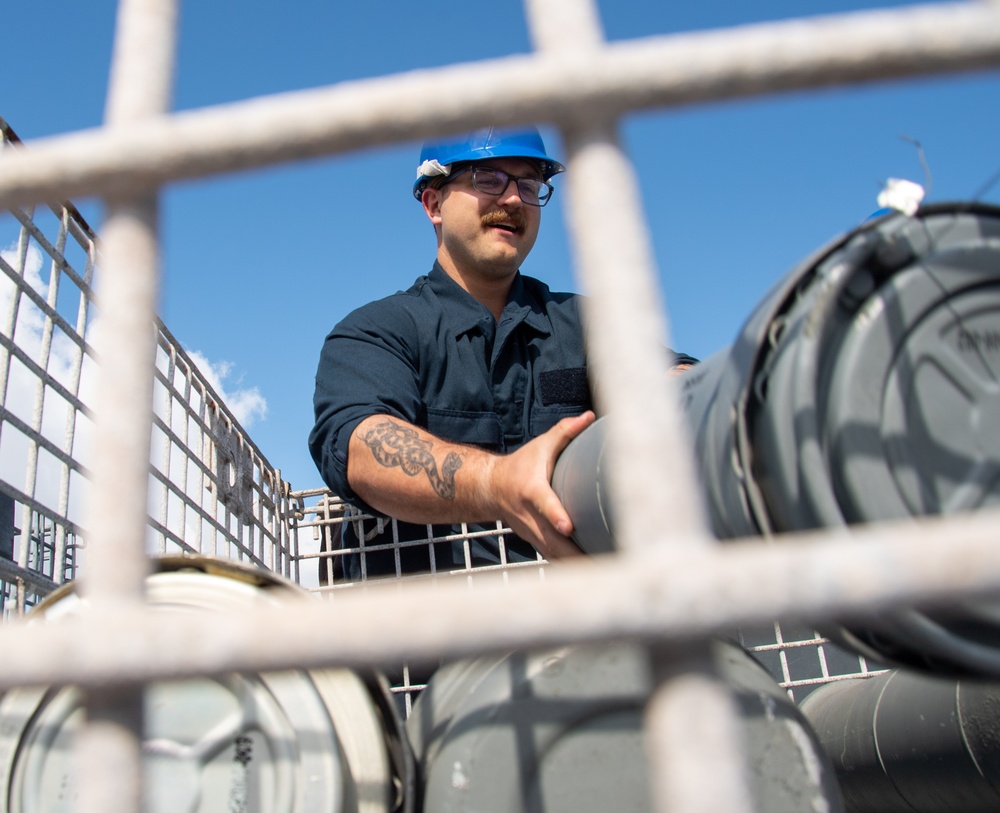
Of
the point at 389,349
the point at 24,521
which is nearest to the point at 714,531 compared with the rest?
the point at 24,521

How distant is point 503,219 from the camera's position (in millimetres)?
2209

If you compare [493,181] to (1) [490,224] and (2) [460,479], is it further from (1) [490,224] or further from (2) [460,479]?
(2) [460,479]

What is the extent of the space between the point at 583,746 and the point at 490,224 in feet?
5.74

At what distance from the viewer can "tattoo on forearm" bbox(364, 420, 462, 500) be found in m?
1.51

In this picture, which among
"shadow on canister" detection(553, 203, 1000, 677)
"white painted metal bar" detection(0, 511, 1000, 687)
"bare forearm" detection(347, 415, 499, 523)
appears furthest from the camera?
"bare forearm" detection(347, 415, 499, 523)

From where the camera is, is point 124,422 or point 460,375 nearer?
point 124,422

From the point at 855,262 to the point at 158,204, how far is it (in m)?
0.52

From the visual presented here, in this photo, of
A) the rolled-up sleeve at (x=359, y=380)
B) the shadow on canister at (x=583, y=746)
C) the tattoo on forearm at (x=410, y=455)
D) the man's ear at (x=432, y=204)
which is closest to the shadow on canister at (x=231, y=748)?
the shadow on canister at (x=583, y=746)

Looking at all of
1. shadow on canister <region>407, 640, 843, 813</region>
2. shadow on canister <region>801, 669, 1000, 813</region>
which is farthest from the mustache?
shadow on canister <region>407, 640, 843, 813</region>

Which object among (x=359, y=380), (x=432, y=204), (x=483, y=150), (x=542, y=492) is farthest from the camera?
(x=432, y=204)

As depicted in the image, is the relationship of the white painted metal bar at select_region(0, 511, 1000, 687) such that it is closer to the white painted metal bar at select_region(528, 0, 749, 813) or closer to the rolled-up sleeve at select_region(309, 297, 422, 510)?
the white painted metal bar at select_region(528, 0, 749, 813)

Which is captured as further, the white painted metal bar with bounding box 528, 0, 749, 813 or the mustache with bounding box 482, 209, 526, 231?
the mustache with bounding box 482, 209, 526, 231

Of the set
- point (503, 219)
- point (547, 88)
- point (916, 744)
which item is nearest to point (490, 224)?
→ point (503, 219)

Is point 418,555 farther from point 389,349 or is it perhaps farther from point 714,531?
point 714,531
